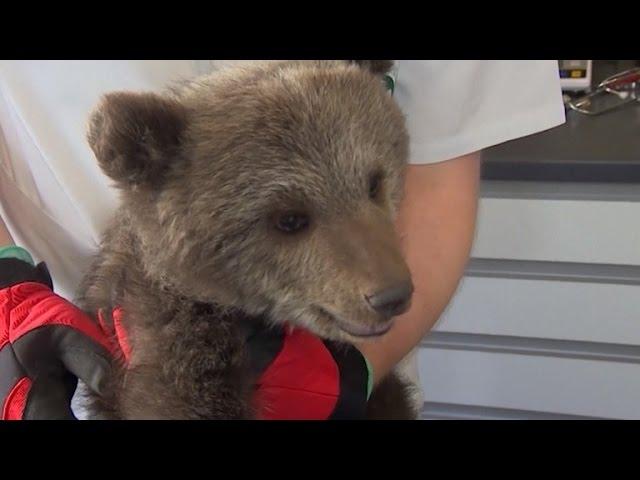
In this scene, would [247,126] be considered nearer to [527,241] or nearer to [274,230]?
[274,230]

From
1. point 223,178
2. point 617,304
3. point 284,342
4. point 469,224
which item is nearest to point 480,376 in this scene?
point 617,304

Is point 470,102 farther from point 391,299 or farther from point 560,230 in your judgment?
point 560,230

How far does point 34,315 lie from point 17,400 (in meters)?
0.09

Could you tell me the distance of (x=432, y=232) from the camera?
1019 millimetres

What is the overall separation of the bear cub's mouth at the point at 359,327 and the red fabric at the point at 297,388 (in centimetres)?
6

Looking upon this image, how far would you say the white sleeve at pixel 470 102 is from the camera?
0.97 m

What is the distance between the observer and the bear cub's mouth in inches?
30.4

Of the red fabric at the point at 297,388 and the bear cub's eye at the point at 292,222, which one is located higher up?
the bear cub's eye at the point at 292,222

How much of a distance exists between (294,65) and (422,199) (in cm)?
27

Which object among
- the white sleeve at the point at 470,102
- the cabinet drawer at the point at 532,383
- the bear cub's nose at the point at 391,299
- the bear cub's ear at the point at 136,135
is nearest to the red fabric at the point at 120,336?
the bear cub's ear at the point at 136,135

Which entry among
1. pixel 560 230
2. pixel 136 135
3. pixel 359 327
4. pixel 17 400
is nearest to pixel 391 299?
pixel 359 327

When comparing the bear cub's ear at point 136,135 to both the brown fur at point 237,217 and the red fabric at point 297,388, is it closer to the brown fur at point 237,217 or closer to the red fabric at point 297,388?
the brown fur at point 237,217

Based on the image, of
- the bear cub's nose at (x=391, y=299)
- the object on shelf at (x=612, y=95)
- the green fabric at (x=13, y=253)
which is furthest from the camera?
the object on shelf at (x=612, y=95)
